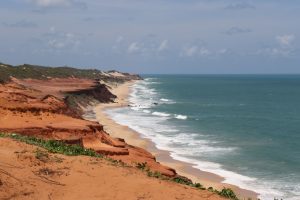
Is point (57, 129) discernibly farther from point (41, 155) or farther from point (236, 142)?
point (236, 142)

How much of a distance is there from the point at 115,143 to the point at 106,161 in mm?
12053

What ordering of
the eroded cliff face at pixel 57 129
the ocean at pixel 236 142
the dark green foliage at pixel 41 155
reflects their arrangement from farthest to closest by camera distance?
1. the ocean at pixel 236 142
2. the eroded cliff face at pixel 57 129
3. the dark green foliage at pixel 41 155

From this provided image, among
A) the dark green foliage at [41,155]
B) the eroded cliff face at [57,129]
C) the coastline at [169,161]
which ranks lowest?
the coastline at [169,161]

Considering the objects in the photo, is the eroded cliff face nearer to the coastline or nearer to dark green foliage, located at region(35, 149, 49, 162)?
the coastline

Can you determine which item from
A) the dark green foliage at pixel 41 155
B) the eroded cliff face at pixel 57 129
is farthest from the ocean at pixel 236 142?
the dark green foliage at pixel 41 155

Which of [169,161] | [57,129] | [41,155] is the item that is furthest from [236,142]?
[41,155]

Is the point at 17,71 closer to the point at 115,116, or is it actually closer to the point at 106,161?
the point at 115,116

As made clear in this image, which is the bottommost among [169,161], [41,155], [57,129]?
[169,161]

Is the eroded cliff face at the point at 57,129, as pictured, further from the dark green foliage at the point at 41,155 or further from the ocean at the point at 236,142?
the dark green foliage at the point at 41,155

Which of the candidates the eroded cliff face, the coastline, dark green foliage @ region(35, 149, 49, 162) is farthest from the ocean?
dark green foliage @ region(35, 149, 49, 162)

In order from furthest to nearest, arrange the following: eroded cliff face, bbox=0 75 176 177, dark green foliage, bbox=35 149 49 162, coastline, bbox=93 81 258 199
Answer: coastline, bbox=93 81 258 199 → eroded cliff face, bbox=0 75 176 177 → dark green foliage, bbox=35 149 49 162

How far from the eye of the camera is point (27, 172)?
13969 millimetres

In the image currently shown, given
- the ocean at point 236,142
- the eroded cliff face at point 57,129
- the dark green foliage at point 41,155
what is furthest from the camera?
the ocean at point 236,142

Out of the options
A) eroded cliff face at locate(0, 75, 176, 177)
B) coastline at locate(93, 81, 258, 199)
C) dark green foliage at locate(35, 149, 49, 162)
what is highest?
dark green foliage at locate(35, 149, 49, 162)
